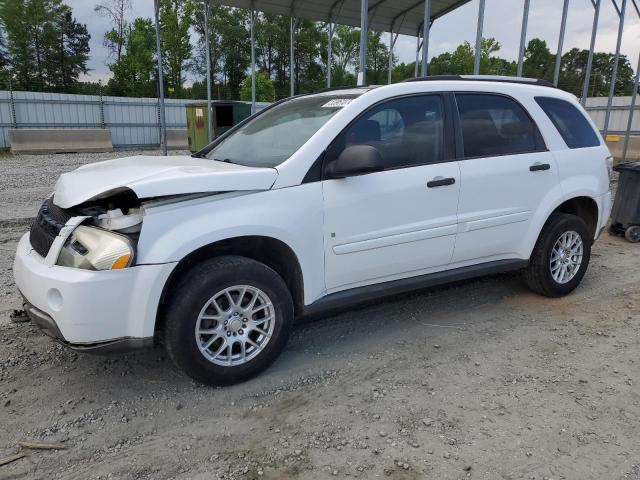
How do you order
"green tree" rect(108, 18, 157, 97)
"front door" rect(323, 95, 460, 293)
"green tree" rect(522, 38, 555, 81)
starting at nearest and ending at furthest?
"front door" rect(323, 95, 460, 293), "green tree" rect(108, 18, 157, 97), "green tree" rect(522, 38, 555, 81)

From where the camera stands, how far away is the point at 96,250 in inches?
112

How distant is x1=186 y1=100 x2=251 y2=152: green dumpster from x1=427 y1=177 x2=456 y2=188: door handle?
9.80 m

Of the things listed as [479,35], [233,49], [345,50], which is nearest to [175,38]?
[233,49]

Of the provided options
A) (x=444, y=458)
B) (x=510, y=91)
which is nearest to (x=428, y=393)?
(x=444, y=458)

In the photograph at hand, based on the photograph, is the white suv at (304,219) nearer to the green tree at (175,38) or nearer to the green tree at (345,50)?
the green tree at (175,38)

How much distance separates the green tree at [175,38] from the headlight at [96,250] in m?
41.8

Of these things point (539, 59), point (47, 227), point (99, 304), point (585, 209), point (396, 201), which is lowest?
point (99, 304)

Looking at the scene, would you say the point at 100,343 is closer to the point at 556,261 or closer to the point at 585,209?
the point at 556,261

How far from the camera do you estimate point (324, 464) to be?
2605 millimetres

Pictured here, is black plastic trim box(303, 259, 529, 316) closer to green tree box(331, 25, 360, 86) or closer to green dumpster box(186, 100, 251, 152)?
green dumpster box(186, 100, 251, 152)

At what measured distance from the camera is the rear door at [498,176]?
4.09 m

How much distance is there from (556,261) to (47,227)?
423 centimetres

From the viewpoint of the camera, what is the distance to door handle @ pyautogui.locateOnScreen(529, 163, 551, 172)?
4.38m

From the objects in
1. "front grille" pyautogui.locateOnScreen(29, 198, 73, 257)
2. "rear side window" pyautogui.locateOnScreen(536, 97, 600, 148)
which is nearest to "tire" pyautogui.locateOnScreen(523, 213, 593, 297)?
"rear side window" pyautogui.locateOnScreen(536, 97, 600, 148)
